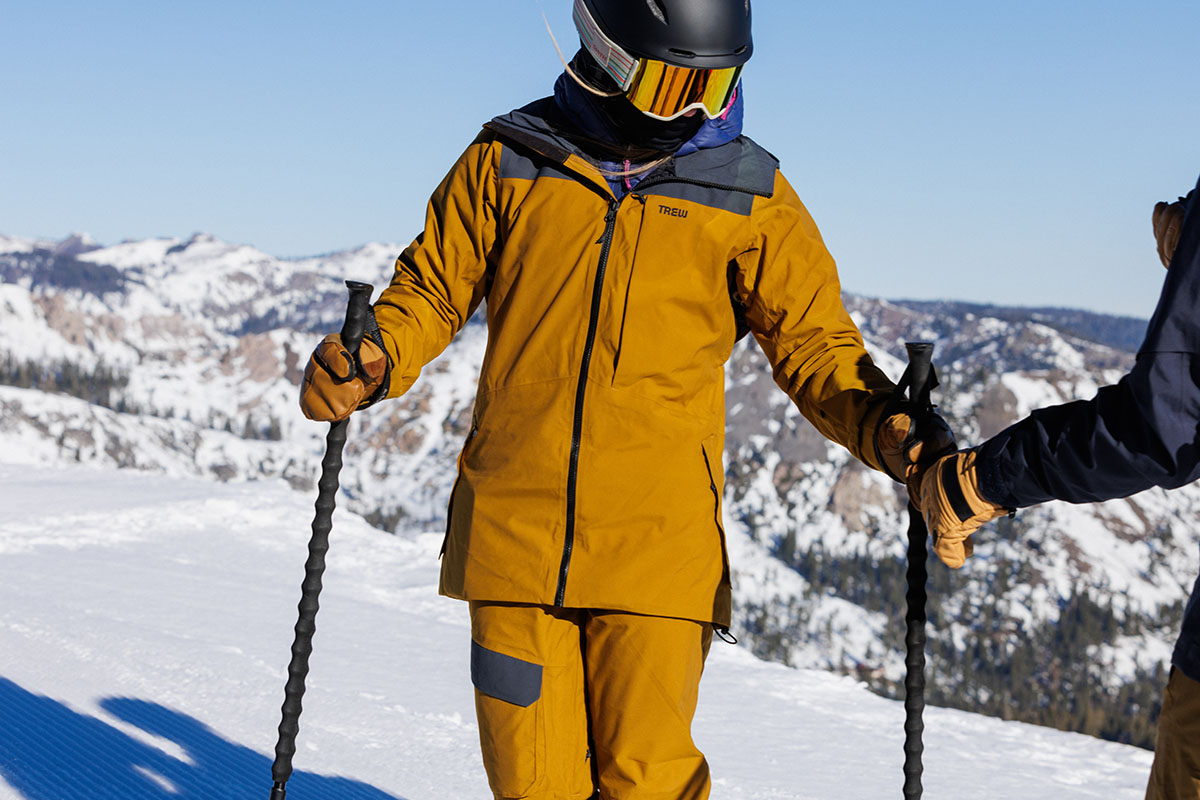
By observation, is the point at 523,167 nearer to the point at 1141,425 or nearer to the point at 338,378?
the point at 338,378

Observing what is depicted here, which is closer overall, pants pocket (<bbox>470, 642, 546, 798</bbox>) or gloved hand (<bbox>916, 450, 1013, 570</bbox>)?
gloved hand (<bbox>916, 450, 1013, 570</bbox>)

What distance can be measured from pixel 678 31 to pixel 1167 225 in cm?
108

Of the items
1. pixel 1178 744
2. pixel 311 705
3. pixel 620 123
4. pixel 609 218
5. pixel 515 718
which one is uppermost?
pixel 620 123

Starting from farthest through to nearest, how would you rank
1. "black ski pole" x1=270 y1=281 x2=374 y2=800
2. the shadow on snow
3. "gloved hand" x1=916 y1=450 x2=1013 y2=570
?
the shadow on snow < "black ski pole" x1=270 y1=281 x2=374 y2=800 < "gloved hand" x1=916 y1=450 x2=1013 y2=570

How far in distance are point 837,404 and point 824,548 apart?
142 metres

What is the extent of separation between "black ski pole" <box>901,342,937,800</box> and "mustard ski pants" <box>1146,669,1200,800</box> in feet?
1.80

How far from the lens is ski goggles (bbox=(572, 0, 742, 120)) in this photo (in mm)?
2254

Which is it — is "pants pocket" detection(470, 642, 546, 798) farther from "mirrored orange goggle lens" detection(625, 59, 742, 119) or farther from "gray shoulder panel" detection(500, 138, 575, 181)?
"mirrored orange goggle lens" detection(625, 59, 742, 119)

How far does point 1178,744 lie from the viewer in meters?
1.88

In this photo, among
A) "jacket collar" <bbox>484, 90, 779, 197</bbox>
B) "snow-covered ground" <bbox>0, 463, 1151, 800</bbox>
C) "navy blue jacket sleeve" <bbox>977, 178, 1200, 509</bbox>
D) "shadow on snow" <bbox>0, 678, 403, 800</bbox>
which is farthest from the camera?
"snow-covered ground" <bbox>0, 463, 1151, 800</bbox>

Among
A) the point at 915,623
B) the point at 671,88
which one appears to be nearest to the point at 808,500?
the point at 915,623

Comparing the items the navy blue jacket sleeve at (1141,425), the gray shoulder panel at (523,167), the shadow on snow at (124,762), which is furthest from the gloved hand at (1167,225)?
the shadow on snow at (124,762)

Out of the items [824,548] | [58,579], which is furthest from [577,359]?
[824,548]

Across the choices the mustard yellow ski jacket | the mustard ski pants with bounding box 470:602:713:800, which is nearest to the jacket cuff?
the mustard yellow ski jacket
